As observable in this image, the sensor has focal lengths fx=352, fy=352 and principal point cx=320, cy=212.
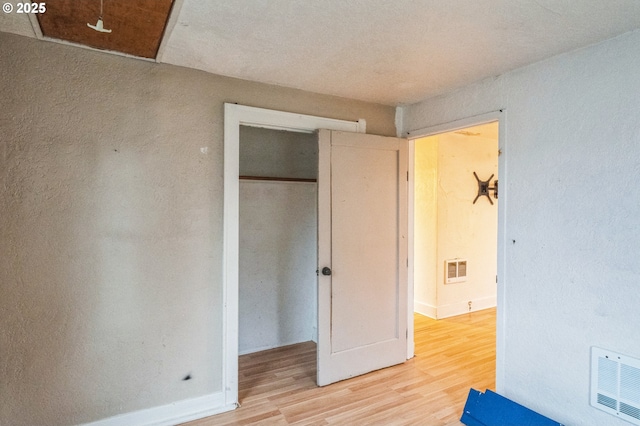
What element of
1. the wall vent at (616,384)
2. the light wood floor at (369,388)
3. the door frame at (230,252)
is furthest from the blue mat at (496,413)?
the door frame at (230,252)

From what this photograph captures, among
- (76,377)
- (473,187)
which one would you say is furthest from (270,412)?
(473,187)

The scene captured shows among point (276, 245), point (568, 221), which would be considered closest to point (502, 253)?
point (568, 221)

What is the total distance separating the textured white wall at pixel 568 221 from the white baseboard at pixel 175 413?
79.6 inches

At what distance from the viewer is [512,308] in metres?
2.42

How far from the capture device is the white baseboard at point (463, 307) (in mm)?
4641

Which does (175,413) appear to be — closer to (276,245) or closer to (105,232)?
(105,232)

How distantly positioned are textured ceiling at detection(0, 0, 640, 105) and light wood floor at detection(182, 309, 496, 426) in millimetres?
2373

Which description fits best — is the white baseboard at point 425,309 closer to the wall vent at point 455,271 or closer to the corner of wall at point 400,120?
the wall vent at point 455,271

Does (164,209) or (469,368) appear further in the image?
(469,368)

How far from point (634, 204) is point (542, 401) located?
52.0 inches

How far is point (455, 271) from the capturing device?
15.6 feet

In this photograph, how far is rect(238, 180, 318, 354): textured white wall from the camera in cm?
360

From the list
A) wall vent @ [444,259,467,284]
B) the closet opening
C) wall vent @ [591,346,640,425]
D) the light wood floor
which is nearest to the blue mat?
the light wood floor

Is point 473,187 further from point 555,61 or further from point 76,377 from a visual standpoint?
point 76,377
